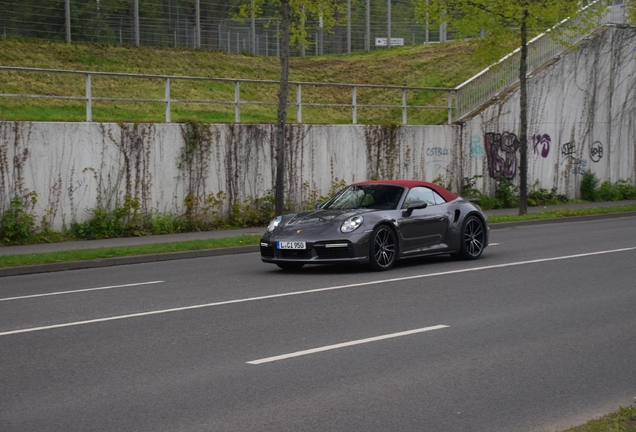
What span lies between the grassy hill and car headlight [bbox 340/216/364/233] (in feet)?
42.8

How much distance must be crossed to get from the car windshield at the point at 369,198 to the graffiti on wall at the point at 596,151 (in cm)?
1891

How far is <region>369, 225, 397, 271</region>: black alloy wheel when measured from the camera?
13.2 m

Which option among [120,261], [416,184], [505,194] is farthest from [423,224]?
[505,194]

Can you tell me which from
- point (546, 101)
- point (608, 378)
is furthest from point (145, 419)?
point (546, 101)

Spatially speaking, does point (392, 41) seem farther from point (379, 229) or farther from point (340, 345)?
point (340, 345)

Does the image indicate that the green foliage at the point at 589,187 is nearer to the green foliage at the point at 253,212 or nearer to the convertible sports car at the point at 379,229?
the green foliage at the point at 253,212

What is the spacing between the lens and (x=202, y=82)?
34.8 meters

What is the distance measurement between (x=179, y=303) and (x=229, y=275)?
9.30ft

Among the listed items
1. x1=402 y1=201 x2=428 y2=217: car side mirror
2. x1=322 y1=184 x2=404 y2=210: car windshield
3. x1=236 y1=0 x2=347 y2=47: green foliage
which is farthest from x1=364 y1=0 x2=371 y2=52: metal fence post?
x1=402 y1=201 x2=428 y2=217: car side mirror

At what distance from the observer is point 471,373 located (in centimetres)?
702

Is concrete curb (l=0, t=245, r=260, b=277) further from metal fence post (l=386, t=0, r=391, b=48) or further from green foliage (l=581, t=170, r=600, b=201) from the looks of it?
metal fence post (l=386, t=0, r=391, b=48)

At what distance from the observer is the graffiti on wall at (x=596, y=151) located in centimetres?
3142

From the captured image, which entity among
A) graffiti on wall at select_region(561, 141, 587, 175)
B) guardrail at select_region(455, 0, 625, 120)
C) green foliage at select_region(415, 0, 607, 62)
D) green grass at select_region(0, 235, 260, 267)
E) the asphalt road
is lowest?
the asphalt road

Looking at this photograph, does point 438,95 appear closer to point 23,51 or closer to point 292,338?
point 23,51
